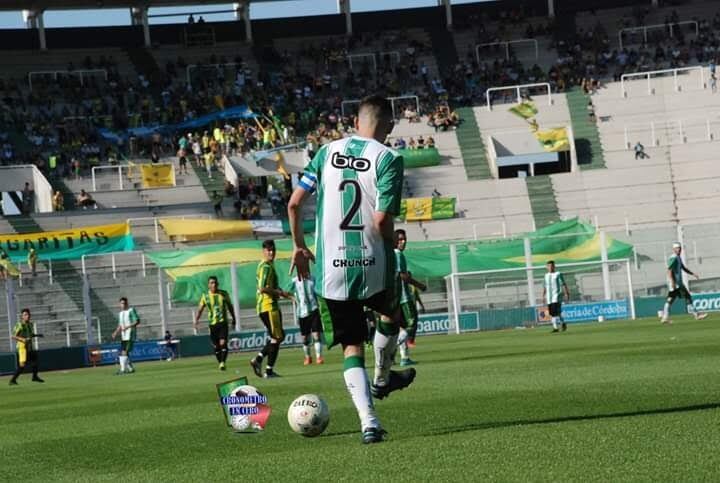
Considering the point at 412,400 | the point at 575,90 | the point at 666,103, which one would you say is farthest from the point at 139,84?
the point at 412,400

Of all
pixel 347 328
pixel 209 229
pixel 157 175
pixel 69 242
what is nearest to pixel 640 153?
pixel 209 229

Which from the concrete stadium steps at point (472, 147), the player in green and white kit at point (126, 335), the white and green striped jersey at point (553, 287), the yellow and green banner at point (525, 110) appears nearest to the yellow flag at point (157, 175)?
the concrete stadium steps at point (472, 147)

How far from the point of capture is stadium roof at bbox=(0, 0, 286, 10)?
6494 cm

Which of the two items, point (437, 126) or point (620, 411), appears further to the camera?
point (437, 126)

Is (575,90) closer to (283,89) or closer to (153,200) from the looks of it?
(283,89)

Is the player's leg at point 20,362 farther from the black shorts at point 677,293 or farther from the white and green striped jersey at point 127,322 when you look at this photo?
the black shorts at point 677,293

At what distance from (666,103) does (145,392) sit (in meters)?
44.4

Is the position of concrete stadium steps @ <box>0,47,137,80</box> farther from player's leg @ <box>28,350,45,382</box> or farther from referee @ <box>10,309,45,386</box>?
player's leg @ <box>28,350,45,382</box>

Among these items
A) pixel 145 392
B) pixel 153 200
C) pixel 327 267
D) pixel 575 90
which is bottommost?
pixel 145 392

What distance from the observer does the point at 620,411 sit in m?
9.42

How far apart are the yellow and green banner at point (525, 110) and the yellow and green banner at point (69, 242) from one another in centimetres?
2091

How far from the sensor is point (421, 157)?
187 ft

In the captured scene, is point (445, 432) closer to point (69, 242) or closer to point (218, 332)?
point (218, 332)

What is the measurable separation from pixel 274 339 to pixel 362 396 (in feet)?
38.7
